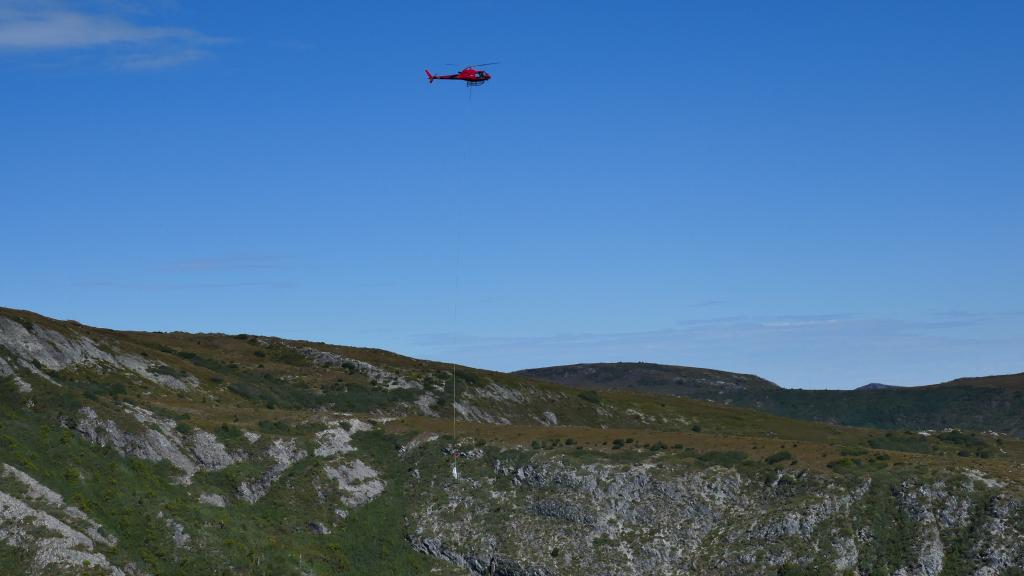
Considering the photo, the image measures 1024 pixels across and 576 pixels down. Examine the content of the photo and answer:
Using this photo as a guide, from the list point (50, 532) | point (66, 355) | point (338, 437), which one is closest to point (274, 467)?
point (338, 437)

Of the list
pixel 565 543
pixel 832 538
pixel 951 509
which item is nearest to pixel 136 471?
pixel 565 543

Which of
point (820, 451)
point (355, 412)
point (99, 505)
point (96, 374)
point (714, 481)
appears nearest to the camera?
point (99, 505)

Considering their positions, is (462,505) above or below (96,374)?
below

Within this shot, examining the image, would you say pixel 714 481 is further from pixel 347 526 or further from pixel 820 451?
pixel 347 526

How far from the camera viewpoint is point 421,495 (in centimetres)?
10250

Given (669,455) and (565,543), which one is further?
(669,455)

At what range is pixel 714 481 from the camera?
327 feet

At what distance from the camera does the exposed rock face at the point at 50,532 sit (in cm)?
7106

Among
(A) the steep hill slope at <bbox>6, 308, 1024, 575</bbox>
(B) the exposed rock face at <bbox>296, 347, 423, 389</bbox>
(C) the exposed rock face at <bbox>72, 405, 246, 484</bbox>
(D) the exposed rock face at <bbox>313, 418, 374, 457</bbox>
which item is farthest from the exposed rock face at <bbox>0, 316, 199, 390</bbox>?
(B) the exposed rock face at <bbox>296, 347, 423, 389</bbox>

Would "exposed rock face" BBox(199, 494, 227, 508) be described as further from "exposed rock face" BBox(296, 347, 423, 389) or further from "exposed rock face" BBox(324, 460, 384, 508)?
"exposed rock face" BBox(296, 347, 423, 389)

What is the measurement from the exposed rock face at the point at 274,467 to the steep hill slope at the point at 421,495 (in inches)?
8.1

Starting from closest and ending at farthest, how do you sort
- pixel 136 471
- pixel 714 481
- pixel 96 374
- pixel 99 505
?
1. pixel 99 505
2. pixel 136 471
3. pixel 714 481
4. pixel 96 374

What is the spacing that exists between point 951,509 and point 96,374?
8436 centimetres

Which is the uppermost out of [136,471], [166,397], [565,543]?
[166,397]
